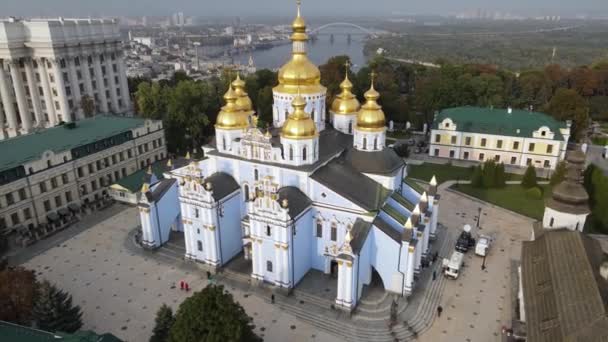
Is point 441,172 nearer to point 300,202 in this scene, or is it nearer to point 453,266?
point 453,266

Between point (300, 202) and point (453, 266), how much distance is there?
944cm

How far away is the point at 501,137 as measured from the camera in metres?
40.7

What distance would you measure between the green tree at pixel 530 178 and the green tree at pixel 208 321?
28.9 metres

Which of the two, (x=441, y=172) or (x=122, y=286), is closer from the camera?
(x=122, y=286)

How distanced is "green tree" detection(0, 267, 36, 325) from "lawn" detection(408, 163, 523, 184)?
3042 cm

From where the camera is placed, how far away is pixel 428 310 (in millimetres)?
21422

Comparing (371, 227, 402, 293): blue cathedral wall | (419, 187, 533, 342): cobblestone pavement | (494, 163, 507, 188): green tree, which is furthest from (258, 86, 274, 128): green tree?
(371, 227, 402, 293): blue cathedral wall

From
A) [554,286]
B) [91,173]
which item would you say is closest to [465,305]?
[554,286]

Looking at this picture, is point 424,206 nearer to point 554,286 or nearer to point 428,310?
point 428,310

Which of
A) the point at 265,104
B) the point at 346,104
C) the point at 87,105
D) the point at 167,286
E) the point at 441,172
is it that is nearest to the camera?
the point at 167,286

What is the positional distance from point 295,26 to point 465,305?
18616 millimetres

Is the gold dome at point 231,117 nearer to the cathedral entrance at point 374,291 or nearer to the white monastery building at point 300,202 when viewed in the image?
the white monastery building at point 300,202

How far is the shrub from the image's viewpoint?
3353 centimetres

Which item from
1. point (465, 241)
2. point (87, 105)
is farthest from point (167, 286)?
point (87, 105)
